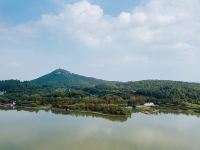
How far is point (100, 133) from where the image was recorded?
25594 mm

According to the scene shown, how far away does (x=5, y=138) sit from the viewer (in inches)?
893

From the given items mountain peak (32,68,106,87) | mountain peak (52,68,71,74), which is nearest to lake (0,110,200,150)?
mountain peak (32,68,106,87)

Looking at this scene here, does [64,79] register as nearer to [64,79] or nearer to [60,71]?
[64,79]

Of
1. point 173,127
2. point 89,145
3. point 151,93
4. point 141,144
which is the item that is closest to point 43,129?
point 89,145

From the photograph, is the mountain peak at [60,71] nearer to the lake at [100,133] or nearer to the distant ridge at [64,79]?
the distant ridge at [64,79]

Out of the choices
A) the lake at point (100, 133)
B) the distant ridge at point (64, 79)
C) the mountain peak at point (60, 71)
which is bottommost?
the lake at point (100, 133)

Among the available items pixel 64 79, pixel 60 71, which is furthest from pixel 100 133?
pixel 60 71

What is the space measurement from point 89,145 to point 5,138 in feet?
19.7

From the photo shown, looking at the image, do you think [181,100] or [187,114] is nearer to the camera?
[187,114]

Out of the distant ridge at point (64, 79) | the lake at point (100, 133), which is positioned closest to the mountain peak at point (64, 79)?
the distant ridge at point (64, 79)

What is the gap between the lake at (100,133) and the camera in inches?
832

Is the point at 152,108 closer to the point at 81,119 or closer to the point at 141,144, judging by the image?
the point at 81,119

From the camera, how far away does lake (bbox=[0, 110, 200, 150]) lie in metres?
21.1

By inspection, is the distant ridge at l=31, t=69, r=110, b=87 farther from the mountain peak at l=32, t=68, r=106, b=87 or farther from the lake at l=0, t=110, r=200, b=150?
the lake at l=0, t=110, r=200, b=150
